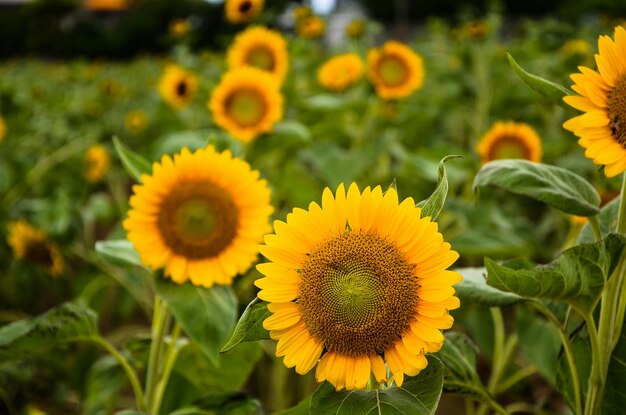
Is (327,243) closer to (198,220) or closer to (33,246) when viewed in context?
(198,220)

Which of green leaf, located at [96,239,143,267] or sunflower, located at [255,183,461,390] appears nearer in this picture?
sunflower, located at [255,183,461,390]

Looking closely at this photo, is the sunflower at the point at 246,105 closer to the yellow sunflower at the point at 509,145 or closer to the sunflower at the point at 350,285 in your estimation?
the yellow sunflower at the point at 509,145

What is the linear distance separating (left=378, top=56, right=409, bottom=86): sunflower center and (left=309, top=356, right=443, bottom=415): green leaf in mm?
1545

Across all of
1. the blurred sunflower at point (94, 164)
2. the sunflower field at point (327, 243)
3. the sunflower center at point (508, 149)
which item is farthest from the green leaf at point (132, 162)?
the blurred sunflower at point (94, 164)

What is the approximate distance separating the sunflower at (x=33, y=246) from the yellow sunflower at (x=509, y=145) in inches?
48.4

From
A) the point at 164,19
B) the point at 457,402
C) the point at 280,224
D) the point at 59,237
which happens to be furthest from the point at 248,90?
the point at 164,19

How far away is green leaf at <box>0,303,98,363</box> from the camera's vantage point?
0.88 metres

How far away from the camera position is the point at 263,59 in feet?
6.85

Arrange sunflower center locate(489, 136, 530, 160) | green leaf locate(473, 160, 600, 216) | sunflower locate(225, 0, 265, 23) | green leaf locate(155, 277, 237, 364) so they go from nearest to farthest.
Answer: green leaf locate(473, 160, 600, 216) → green leaf locate(155, 277, 237, 364) → sunflower center locate(489, 136, 530, 160) → sunflower locate(225, 0, 265, 23)

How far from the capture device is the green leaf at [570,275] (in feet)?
2.05

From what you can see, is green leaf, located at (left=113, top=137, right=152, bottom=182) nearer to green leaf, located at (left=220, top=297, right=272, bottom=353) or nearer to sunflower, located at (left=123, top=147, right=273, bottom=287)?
sunflower, located at (left=123, top=147, right=273, bottom=287)

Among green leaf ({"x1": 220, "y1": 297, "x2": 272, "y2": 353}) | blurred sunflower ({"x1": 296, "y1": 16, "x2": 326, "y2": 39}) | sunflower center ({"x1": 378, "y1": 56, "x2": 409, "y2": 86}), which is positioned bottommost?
sunflower center ({"x1": 378, "y1": 56, "x2": 409, "y2": 86})

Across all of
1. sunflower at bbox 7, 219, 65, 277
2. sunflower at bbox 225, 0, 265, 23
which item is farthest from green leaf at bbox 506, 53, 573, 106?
sunflower at bbox 225, 0, 265, 23

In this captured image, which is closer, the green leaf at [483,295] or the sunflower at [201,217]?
the green leaf at [483,295]
